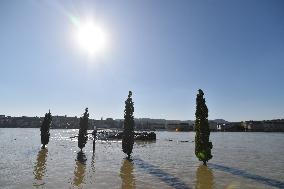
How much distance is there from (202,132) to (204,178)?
8802 millimetres

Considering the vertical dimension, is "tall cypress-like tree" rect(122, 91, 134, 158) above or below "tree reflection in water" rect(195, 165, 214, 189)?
above

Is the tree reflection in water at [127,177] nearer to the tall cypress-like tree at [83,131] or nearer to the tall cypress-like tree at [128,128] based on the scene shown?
the tall cypress-like tree at [128,128]

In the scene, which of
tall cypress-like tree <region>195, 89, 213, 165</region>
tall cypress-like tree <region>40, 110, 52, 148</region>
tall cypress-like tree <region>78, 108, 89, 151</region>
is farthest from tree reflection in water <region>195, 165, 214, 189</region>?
tall cypress-like tree <region>40, 110, 52, 148</region>

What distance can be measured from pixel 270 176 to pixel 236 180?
479 cm

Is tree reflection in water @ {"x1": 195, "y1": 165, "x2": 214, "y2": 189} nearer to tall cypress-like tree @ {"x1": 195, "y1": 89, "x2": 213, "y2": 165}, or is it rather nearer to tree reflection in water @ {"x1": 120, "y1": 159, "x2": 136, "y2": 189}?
tall cypress-like tree @ {"x1": 195, "y1": 89, "x2": 213, "y2": 165}

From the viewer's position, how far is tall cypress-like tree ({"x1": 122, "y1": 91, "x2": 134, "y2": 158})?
131 feet

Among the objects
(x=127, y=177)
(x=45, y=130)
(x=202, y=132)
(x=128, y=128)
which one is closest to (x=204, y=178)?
(x=127, y=177)

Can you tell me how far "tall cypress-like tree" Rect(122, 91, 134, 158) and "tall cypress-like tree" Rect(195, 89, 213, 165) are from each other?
996cm

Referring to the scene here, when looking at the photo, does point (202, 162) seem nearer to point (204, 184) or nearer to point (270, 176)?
point (270, 176)

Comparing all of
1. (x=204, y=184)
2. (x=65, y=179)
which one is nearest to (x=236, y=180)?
(x=204, y=184)

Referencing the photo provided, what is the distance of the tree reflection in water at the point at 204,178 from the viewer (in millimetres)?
22822

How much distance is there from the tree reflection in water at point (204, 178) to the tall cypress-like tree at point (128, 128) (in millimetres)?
11229

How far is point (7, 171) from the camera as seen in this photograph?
2695 cm

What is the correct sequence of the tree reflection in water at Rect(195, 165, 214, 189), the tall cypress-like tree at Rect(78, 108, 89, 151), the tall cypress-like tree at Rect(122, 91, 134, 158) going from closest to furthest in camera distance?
the tree reflection in water at Rect(195, 165, 214, 189) < the tall cypress-like tree at Rect(122, 91, 134, 158) < the tall cypress-like tree at Rect(78, 108, 89, 151)
